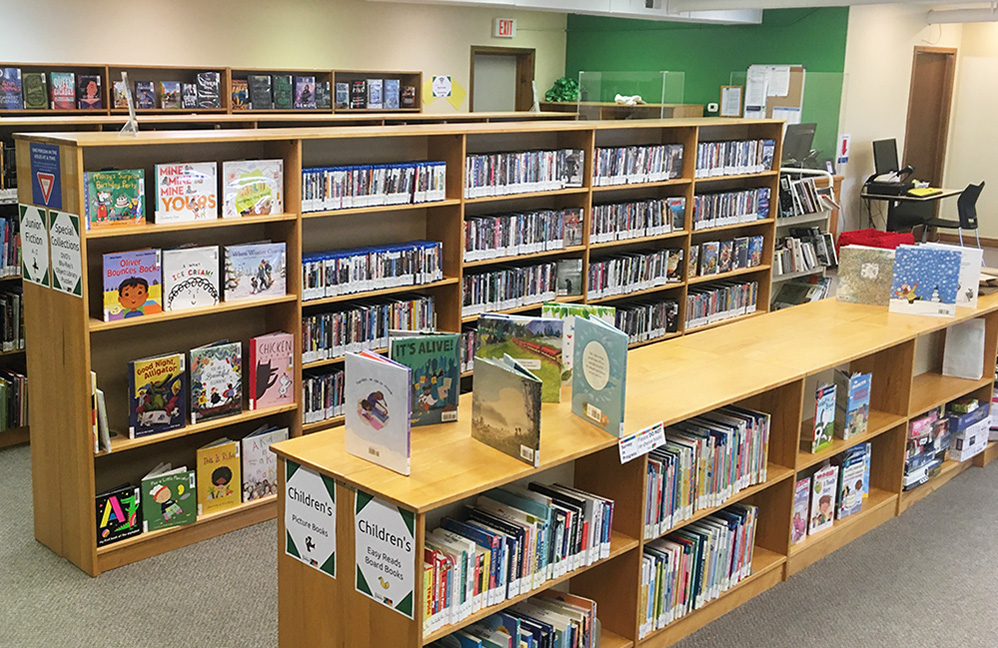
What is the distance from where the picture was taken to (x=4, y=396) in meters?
5.40

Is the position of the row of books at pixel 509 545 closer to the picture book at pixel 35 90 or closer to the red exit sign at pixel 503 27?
the picture book at pixel 35 90

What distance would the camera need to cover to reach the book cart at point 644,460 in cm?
285

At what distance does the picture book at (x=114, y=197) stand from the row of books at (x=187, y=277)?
0.14m

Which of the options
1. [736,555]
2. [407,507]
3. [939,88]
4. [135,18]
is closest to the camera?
[407,507]

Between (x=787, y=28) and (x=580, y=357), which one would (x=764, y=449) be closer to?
(x=580, y=357)

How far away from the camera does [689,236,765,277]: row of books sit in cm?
709

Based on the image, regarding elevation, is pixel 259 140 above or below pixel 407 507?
above

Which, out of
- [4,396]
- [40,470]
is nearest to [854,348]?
[40,470]

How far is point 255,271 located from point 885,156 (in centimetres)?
871

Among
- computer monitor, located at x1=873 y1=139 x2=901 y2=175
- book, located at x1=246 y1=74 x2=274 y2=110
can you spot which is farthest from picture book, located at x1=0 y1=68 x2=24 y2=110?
computer monitor, located at x1=873 y1=139 x2=901 y2=175

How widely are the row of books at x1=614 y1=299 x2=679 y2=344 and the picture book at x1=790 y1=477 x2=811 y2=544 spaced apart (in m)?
2.30

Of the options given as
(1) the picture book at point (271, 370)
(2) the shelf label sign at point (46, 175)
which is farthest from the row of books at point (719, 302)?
(2) the shelf label sign at point (46, 175)

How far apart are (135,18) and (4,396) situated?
5301mm

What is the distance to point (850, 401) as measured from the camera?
4484 mm
